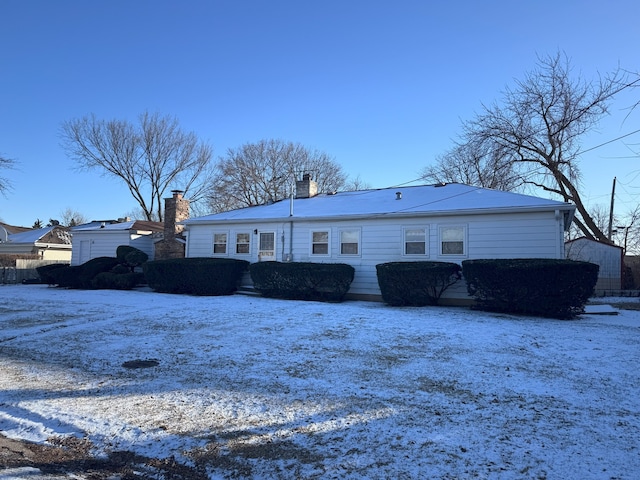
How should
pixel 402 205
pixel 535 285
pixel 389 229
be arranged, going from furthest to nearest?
pixel 402 205 → pixel 389 229 → pixel 535 285

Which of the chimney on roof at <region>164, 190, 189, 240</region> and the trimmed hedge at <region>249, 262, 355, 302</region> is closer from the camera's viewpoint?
the trimmed hedge at <region>249, 262, 355, 302</region>

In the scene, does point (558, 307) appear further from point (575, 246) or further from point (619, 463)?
point (575, 246)

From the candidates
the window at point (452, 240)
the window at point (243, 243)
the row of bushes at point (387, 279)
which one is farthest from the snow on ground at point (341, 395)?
the window at point (243, 243)

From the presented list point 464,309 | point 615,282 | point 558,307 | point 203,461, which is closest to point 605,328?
point 558,307

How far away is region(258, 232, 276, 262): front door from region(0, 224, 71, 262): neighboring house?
24.7 metres

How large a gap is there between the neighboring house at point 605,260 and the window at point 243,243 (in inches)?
610

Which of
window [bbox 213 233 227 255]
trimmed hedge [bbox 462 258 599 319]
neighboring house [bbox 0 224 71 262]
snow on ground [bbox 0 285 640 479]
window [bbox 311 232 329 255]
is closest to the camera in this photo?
snow on ground [bbox 0 285 640 479]

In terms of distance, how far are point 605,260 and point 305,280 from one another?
15242 millimetres

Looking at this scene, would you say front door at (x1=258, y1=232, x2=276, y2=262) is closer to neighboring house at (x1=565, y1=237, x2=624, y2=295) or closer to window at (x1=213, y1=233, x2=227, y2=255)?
window at (x1=213, y1=233, x2=227, y2=255)

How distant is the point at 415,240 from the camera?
45.3 feet

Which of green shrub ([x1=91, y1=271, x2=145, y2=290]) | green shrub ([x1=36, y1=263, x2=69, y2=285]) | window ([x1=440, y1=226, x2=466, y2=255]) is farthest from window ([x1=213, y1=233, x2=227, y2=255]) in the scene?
window ([x1=440, y1=226, x2=466, y2=255])

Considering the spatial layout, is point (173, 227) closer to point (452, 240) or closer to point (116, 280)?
point (116, 280)

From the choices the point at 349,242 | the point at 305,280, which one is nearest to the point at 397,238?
the point at 349,242

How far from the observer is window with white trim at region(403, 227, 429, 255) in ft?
44.9
